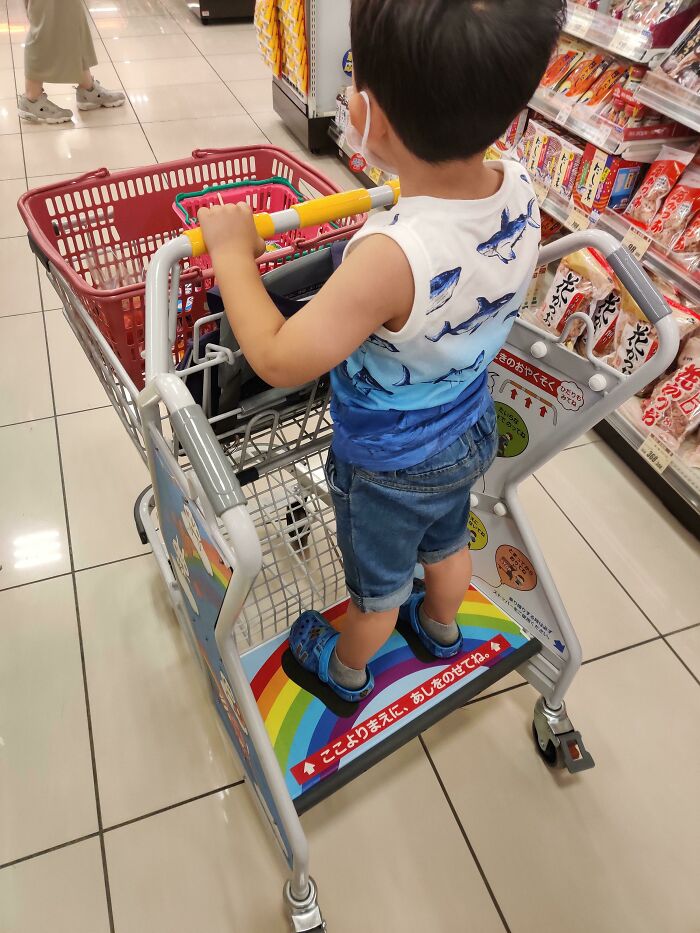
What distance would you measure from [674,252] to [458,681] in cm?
120

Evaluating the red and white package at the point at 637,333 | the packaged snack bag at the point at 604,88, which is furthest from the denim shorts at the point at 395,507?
the packaged snack bag at the point at 604,88

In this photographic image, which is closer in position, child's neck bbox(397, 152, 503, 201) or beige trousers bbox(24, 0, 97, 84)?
child's neck bbox(397, 152, 503, 201)

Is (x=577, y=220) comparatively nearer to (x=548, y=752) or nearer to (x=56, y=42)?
(x=548, y=752)

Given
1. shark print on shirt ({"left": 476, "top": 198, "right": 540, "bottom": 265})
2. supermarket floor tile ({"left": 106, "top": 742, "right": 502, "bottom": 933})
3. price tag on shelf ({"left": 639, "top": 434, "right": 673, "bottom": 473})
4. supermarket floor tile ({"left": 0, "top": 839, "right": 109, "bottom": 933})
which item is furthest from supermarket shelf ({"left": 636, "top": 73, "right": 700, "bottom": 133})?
supermarket floor tile ({"left": 0, "top": 839, "right": 109, "bottom": 933})

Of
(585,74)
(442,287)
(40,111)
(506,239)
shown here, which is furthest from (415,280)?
(40,111)

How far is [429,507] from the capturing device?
0.90 metres

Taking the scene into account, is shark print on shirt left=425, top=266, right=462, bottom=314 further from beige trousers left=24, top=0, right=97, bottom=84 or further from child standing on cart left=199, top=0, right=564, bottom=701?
beige trousers left=24, top=0, right=97, bottom=84

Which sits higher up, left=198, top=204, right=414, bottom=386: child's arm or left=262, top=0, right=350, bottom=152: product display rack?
left=198, top=204, right=414, bottom=386: child's arm

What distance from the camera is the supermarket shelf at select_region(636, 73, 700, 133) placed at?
1452 millimetres

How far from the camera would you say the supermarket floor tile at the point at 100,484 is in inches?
65.0

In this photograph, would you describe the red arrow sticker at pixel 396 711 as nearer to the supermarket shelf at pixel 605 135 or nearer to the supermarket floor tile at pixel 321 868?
the supermarket floor tile at pixel 321 868

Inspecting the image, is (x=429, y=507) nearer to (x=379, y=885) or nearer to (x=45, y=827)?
(x=379, y=885)

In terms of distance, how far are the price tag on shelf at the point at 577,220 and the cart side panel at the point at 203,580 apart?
1507mm

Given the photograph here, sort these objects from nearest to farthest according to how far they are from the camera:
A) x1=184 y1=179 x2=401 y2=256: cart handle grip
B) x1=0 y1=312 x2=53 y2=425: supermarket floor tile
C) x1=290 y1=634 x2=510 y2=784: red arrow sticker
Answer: x1=184 y1=179 x2=401 y2=256: cart handle grip
x1=290 y1=634 x2=510 y2=784: red arrow sticker
x1=0 y1=312 x2=53 y2=425: supermarket floor tile
